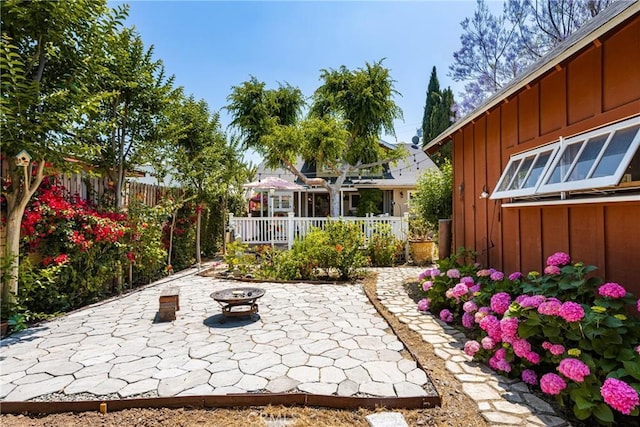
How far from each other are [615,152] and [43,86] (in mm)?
6658

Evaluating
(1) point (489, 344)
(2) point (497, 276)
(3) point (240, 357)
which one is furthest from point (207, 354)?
(2) point (497, 276)

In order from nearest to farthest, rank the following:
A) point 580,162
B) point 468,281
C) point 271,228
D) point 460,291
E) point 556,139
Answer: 1. point 580,162
2. point 556,139
3. point 460,291
4. point 468,281
5. point 271,228

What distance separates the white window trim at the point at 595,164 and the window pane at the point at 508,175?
38.6 inches

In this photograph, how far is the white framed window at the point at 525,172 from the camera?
3.77 metres

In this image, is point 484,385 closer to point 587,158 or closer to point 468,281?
point 468,281

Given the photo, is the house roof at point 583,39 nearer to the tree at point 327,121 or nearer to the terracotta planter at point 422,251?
the terracotta planter at point 422,251

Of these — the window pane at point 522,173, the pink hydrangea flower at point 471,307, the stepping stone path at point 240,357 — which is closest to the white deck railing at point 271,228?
the stepping stone path at point 240,357

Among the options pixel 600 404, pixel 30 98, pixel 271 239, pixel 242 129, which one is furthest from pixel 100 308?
pixel 242 129

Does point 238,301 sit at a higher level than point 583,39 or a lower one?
lower

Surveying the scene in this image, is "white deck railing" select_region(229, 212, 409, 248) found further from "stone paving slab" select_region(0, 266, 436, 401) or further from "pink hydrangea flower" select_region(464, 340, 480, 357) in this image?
"pink hydrangea flower" select_region(464, 340, 480, 357)

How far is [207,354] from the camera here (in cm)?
341

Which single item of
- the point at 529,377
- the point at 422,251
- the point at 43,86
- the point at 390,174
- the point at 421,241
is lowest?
the point at 529,377

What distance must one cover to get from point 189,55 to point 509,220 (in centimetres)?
899

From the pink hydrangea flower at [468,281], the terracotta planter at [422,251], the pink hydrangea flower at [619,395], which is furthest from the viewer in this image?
the terracotta planter at [422,251]
